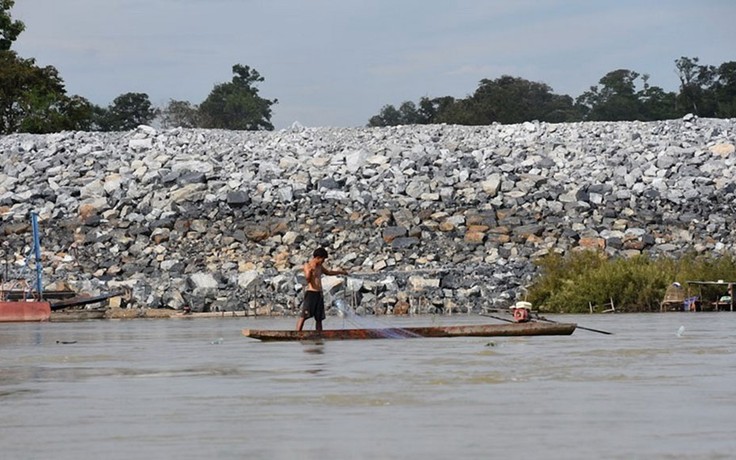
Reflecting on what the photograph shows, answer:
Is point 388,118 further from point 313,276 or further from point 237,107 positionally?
point 313,276

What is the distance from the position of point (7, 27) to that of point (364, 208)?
A: 103ft

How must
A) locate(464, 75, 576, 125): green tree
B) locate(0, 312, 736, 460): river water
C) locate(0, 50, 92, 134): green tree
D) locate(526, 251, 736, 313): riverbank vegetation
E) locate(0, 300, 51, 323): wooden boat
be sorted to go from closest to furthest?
locate(0, 312, 736, 460): river water < locate(0, 300, 51, 323): wooden boat < locate(526, 251, 736, 313): riverbank vegetation < locate(0, 50, 92, 134): green tree < locate(464, 75, 576, 125): green tree

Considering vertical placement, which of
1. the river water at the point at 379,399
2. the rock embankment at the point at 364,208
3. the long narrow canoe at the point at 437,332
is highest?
the rock embankment at the point at 364,208

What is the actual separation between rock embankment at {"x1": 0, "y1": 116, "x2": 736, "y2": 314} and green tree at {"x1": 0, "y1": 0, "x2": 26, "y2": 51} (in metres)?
17.4

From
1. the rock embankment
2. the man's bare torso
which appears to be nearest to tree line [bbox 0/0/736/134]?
the rock embankment

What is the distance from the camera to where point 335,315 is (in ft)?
A: 118

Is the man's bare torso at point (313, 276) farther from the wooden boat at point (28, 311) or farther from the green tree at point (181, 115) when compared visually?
the green tree at point (181, 115)

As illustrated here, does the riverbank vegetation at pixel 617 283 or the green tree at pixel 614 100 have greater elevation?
the green tree at pixel 614 100

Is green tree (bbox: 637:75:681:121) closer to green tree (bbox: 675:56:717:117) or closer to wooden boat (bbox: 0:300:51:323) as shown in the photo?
green tree (bbox: 675:56:717:117)

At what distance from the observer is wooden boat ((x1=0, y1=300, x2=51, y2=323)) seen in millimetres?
35719

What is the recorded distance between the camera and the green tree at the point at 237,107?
310 ft

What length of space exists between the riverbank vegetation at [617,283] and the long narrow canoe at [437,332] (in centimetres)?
1360

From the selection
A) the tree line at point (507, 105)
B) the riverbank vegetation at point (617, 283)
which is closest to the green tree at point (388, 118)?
the tree line at point (507, 105)

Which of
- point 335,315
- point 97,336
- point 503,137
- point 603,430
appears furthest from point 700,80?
point 603,430
